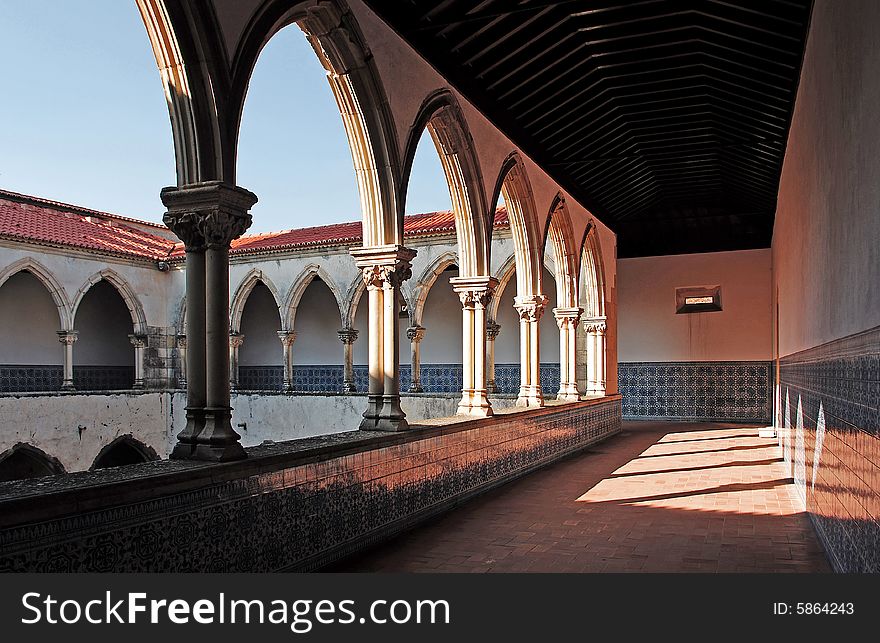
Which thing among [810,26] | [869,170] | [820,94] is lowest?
[869,170]

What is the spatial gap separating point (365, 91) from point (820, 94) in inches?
123

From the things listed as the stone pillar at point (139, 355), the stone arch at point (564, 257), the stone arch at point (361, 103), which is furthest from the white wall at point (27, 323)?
the stone arch at point (361, 103)

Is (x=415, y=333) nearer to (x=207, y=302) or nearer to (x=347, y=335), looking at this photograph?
(x=347, y=335)

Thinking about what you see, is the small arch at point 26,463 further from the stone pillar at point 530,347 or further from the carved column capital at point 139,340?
the stone pillar at point 530,347

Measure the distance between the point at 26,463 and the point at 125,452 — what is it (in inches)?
78.5

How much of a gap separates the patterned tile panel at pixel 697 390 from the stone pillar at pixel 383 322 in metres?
11.2

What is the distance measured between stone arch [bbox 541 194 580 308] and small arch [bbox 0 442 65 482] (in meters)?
8.98

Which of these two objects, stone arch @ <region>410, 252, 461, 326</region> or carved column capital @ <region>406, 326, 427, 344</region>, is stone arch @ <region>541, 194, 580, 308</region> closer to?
stone arch @ <region>410, 252, 461, 326</region>

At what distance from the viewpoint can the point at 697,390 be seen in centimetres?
1586

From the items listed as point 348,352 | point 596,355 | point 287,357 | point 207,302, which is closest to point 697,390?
point 596,355

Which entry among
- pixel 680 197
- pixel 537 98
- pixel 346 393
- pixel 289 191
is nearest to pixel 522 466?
pixel 537 98

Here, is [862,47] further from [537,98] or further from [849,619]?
[537,98]

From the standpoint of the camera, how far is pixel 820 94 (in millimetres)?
5191

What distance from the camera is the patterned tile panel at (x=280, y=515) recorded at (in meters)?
3.02
